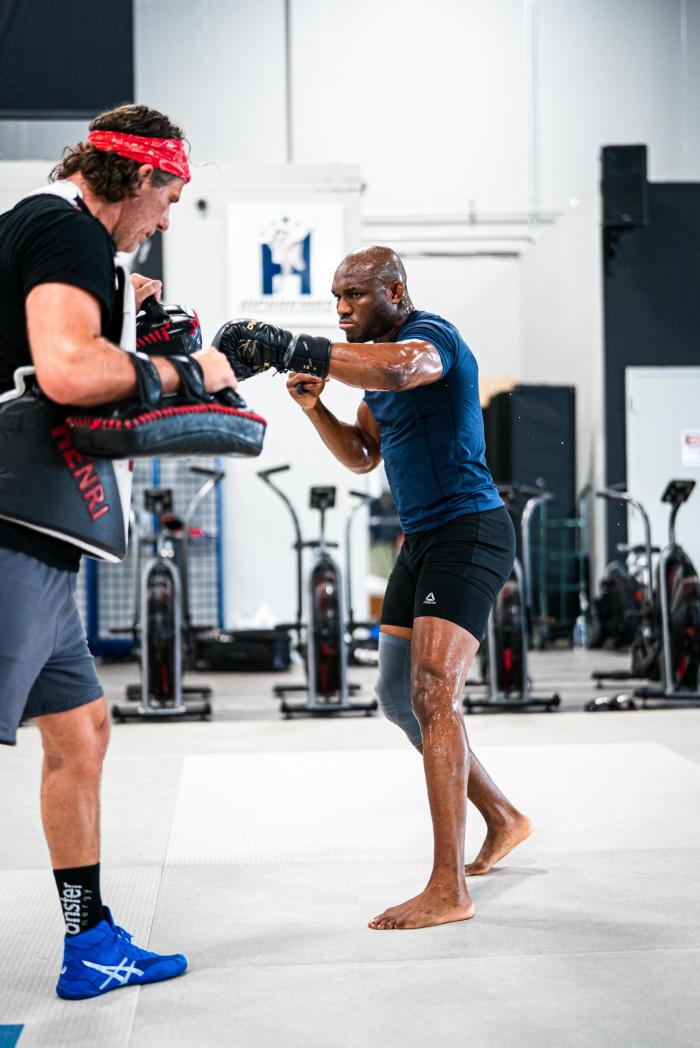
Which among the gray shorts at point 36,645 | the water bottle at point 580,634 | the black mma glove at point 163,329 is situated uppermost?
the black mma glove at point 163,329

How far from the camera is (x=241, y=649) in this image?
29.5 ft

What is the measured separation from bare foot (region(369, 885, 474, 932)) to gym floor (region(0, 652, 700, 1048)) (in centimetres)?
4

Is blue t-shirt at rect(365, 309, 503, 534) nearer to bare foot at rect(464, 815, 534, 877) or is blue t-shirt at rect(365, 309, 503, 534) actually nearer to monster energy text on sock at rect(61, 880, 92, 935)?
→ bare foot at rect(464, 815, 534, 877)

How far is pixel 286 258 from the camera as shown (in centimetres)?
984

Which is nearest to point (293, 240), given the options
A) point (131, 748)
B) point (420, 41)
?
point (420, 41)

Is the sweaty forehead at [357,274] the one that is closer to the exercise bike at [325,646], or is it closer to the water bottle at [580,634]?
the exercise bike at [325,646]

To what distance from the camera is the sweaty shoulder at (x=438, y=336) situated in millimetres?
2908

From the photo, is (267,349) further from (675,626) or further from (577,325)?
(577,325)

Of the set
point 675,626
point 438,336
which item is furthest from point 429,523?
point 675,626

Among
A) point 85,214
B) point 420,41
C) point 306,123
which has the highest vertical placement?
point 420,41

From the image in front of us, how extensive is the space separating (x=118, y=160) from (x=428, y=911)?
6.04 ft

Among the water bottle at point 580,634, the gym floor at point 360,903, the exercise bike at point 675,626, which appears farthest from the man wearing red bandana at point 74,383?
the water bottle at point 580,634

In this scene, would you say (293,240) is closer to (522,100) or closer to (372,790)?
(522,100)

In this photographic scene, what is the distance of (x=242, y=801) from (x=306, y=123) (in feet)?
32.2
